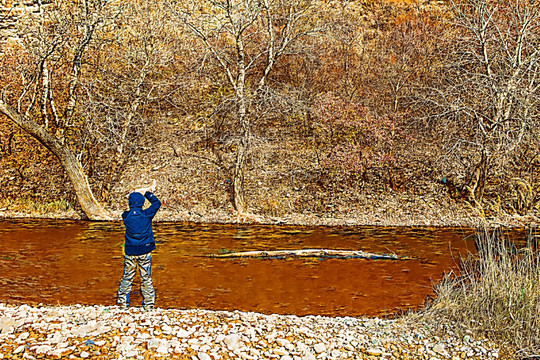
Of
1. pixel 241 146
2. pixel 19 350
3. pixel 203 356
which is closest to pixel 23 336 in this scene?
pixel 19 350

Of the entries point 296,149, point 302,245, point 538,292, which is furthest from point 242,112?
point 538,292

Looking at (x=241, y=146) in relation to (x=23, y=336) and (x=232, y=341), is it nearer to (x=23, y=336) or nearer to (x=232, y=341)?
(x=232, y=341)

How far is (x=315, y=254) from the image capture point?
34.4ft

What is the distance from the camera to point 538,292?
604 cm

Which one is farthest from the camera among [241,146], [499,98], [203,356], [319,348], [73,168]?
[241,146]

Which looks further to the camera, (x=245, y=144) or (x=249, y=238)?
(x=245, y=144)

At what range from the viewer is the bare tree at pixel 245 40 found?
50.4ft

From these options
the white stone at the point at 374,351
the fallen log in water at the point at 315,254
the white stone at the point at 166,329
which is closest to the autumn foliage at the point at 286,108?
the fallen log in water at the point at 315,254

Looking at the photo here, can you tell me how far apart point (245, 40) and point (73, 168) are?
1078 centimetres

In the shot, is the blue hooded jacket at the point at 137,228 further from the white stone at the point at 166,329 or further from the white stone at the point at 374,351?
the white stone at the point at 374,351

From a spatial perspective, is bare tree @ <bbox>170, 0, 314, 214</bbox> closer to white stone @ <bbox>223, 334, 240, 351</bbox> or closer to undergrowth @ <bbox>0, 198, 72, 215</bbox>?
undergrowth @ <bbox>0, 198, 72, 215</bbox>

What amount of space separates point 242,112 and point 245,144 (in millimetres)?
1063

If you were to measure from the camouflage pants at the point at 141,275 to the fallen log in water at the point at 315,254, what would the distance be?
3.95 metres

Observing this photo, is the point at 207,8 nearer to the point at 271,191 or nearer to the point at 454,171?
the point at 271,191
